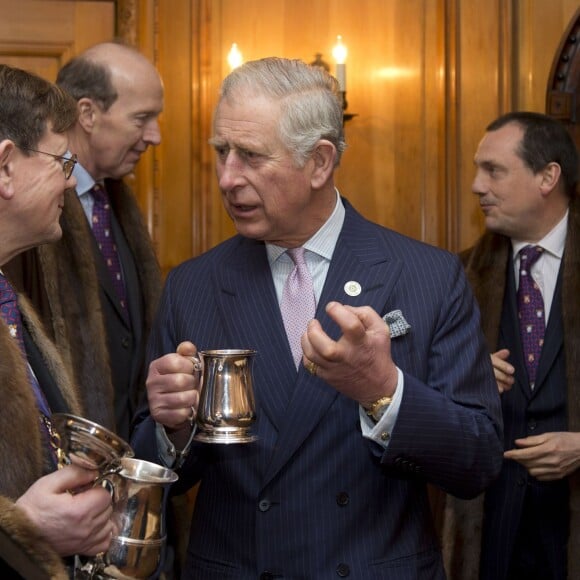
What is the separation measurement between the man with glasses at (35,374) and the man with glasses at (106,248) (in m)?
0.80

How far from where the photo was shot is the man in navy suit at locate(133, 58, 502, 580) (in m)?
2.11

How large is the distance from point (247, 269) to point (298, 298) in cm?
15

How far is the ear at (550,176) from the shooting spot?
12.4ft

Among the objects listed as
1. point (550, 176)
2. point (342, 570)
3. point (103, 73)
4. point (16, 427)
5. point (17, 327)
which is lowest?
point (342, 570)

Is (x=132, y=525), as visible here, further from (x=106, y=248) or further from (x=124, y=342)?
(x=106, y=248)

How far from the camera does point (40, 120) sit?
2.18 m

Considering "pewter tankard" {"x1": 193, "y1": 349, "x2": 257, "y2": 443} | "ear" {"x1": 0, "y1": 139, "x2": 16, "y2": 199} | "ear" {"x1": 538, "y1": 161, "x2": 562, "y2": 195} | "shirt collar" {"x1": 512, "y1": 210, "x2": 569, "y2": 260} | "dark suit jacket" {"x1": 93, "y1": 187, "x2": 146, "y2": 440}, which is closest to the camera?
"pewter tankard" {"x1": 193, "y1": 349, "x2": 257, "y2": 443}

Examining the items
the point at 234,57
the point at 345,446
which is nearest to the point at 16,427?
the point at 345,446

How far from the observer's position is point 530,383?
347 centimetres

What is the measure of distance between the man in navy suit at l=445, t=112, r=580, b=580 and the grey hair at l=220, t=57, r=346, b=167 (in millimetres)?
1312

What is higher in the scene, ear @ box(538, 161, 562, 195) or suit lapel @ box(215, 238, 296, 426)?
ear @ box(538, 161, 562, 195)

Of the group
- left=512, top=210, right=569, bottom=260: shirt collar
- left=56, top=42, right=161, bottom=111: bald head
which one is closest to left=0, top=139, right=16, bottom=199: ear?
left=56, top=42, right=161, bottom=111: bald head

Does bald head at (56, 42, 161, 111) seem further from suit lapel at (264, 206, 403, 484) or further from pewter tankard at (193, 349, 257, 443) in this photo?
pewter tankard at (193, 349, 257, 443)

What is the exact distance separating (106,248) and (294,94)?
1.41 m
